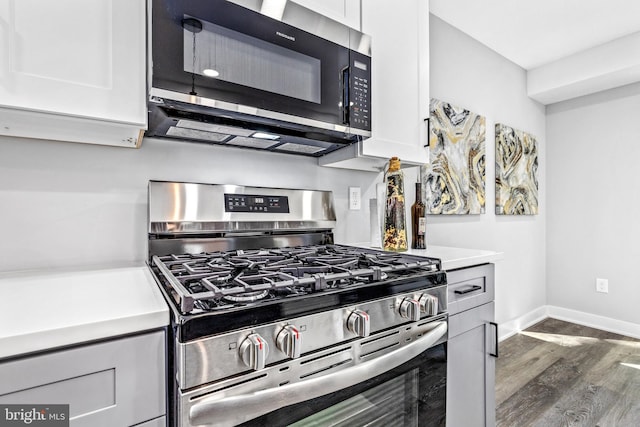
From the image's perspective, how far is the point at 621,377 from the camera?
2.22 meters

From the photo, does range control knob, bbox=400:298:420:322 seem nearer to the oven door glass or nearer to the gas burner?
the oven door glass

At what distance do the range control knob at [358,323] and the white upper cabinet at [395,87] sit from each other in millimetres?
766

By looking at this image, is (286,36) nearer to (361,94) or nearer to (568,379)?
(361,94)

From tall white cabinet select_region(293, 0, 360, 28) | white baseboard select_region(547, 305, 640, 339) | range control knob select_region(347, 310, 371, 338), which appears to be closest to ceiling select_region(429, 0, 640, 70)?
tall white cabinet select_region(293, 0, 360, 28)

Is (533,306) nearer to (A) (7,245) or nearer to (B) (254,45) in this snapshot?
(B) (254,45)

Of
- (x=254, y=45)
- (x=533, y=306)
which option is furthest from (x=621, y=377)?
(x=254, y=45)

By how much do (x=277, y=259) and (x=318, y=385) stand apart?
19.1 inches

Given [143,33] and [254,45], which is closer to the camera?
[143,33]

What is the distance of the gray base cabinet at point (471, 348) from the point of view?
127cm

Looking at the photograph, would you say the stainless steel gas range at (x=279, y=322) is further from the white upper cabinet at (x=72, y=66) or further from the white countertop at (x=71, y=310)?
the white upper cabinet at (x=72, y=66)

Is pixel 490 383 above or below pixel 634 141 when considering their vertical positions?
below

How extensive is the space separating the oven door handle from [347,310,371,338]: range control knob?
83 millimetres

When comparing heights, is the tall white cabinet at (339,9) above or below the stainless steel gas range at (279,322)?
above

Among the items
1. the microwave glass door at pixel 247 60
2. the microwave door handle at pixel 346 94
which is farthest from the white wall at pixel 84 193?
the microwave door handle at pixel 346 94
